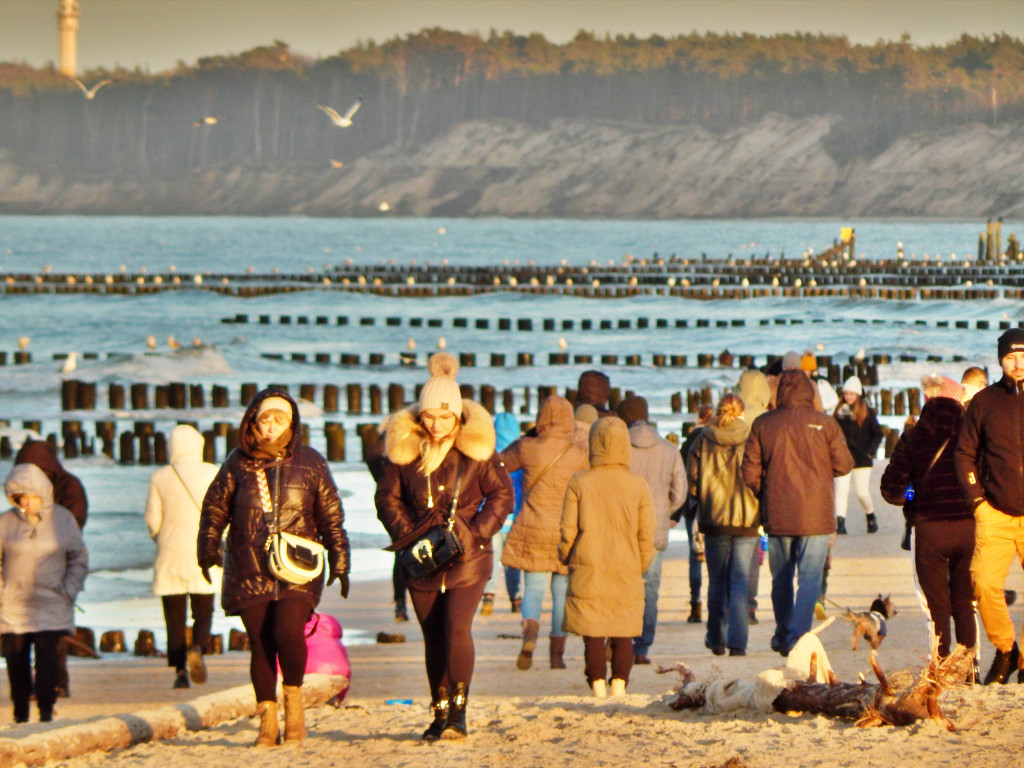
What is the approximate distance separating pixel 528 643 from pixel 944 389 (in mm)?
2616

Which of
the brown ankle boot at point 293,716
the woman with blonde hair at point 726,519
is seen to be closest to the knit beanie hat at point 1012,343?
the woman with blonde hair at point 726,519

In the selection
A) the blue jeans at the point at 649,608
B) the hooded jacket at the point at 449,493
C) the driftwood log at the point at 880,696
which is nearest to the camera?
the driftwood log at the point at 880,696

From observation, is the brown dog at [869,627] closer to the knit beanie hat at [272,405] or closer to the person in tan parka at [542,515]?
the person in tan parka at [542,515]

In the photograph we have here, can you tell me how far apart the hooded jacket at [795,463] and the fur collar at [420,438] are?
2.51 metres

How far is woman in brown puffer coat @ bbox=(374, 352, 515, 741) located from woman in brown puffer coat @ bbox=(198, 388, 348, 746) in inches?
11.7

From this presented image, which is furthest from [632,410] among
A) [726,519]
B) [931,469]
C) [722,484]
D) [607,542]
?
[931,469]

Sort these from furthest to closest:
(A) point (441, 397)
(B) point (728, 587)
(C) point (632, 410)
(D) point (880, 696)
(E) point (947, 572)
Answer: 1. (C) point (632, 410)
2. (B) point (728, 587)
3. (E) point (947, 572)
4. (A) point (441, 397)
5. (D) point (880, 696)

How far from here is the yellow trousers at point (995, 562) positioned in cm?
652

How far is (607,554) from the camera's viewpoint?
705cm

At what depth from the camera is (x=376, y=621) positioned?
32.7 feet

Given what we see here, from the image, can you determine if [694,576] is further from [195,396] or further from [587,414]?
[195,396]

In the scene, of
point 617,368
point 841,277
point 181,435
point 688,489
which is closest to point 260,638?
point 181,435

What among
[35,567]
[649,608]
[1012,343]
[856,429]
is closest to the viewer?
[1012,343]

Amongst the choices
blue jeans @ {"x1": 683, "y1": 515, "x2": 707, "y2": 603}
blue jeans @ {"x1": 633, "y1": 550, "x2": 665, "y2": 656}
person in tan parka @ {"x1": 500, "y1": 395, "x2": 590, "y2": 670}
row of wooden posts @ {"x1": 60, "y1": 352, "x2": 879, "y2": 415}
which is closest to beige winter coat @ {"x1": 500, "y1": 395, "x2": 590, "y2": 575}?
person in tan parka @ {"x1": 500, "y1": 395, "x2": 590, "y2": 670}
